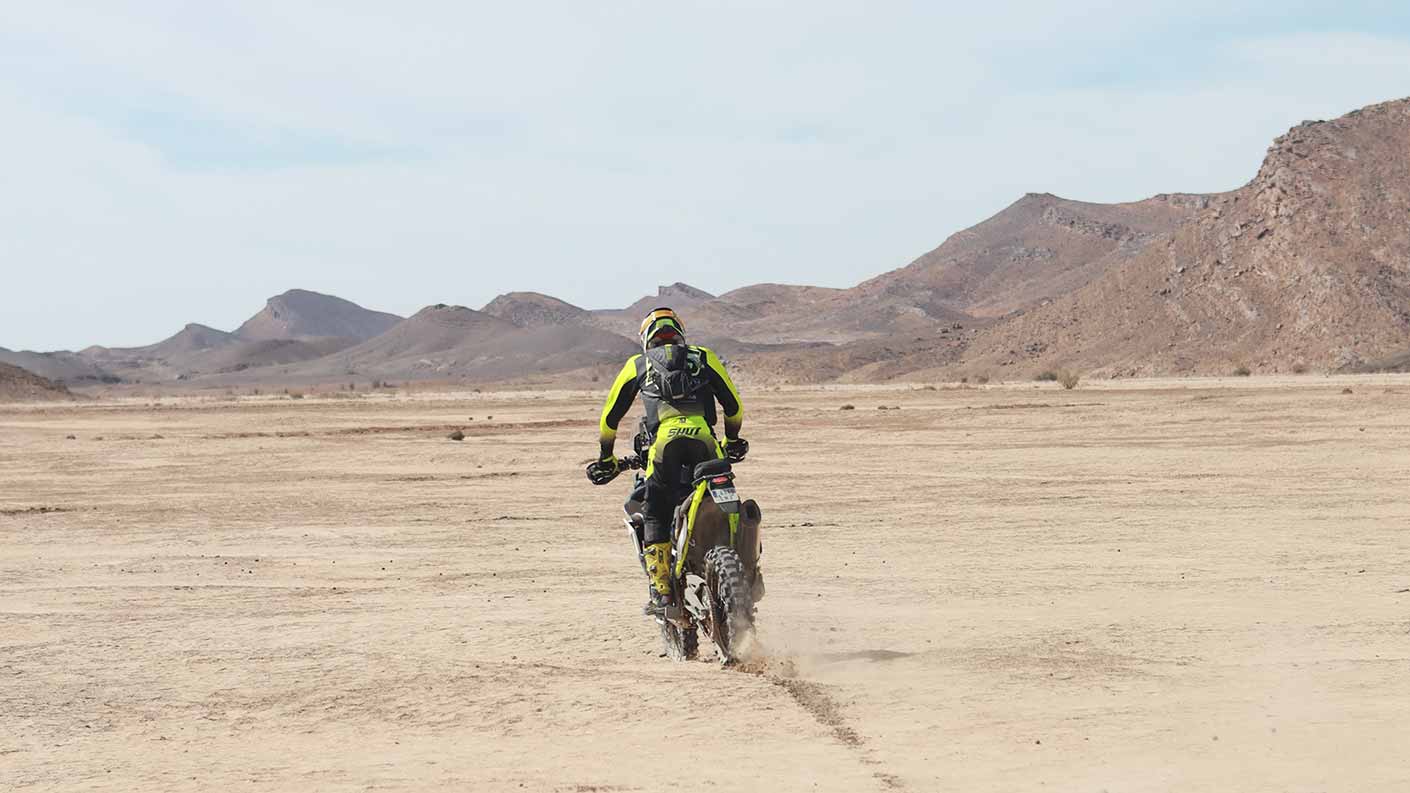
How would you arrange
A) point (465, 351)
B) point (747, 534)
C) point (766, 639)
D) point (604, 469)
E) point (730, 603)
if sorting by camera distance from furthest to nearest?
1. point (465, 351)
2. point (766, 639)
3. point (604, 469)
4. point (747, 534)
5. point (730, 603)

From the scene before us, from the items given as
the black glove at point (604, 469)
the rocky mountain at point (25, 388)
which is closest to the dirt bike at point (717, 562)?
the black glove at point (604, 469)

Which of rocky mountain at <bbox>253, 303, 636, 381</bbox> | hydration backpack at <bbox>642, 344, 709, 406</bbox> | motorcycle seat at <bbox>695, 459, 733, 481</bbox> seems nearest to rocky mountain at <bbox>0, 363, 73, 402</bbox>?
rocky mountain at <bbox>253, 303, 636, 381</bbox>

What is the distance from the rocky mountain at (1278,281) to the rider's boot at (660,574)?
72.8 m

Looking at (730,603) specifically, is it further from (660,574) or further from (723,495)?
(660,574)

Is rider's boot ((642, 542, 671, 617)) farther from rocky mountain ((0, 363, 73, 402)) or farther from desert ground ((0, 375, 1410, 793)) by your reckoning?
rocky mountain ((0, 363, 73, 402))

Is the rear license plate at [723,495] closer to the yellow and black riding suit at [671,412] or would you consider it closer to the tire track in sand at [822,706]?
the yellow and black riding suit at [671,412]

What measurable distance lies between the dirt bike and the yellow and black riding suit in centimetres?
12

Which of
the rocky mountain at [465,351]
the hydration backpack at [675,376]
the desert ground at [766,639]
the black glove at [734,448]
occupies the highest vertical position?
the rocky mountain at [465,351]

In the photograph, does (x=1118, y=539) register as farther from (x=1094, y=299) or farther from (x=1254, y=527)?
(x=1094, y=299)

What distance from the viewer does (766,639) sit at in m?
10.2

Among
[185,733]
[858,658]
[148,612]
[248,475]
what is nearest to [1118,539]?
[858,658]

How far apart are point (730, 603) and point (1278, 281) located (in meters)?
86.5

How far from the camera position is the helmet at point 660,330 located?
977 cm

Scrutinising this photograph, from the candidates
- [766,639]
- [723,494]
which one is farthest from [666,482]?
[766,639]
